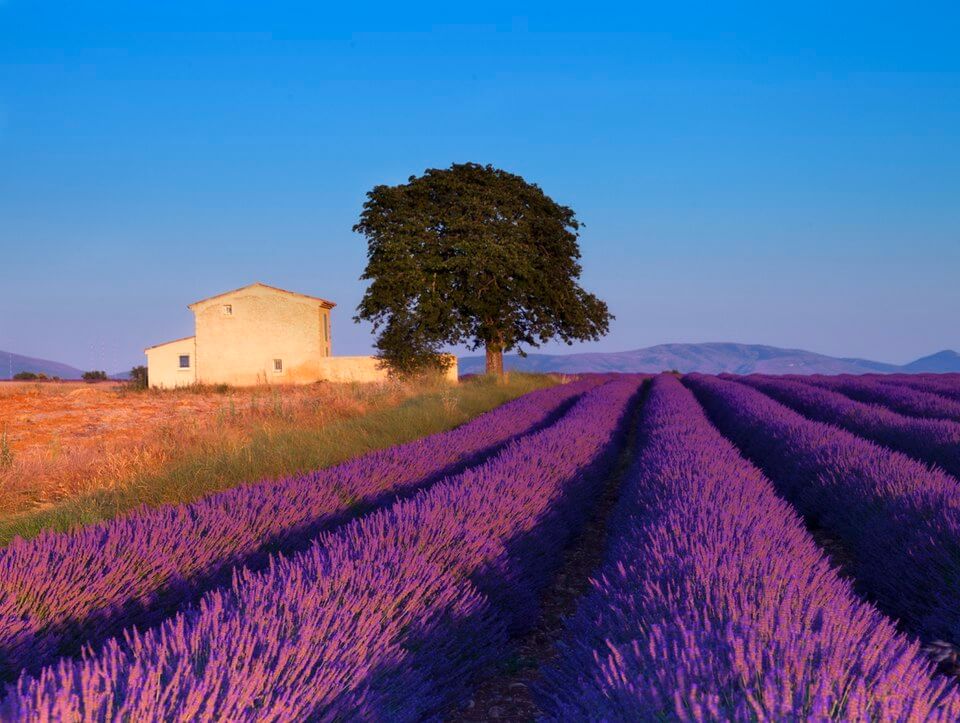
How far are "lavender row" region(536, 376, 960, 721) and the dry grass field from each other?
159 inches

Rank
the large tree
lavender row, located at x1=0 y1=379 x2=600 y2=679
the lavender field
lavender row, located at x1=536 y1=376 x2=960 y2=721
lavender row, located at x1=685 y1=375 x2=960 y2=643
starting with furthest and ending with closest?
the large tree
lavender row, located at x1=685 y1=375 x2=960 y2=643
lavender row, located at x1=0 y1=379 x2=600 y2=679
the lavender field
lavender row, located at x1=536 y1=376 x2=960 y2=721

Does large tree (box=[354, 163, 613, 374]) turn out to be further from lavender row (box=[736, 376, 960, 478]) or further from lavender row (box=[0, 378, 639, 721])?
lavender row (box=[0, 378, 639, 721])

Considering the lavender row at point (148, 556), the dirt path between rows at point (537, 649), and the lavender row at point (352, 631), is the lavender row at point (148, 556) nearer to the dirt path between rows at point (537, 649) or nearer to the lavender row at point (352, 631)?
the lavender row at point (352, 631)

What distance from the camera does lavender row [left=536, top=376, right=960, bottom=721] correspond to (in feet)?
6.39

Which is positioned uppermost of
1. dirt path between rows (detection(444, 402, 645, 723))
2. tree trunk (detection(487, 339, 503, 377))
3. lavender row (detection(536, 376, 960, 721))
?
tree trunk (detection(487, 339, 503, 377))

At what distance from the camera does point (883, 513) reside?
5516 mm

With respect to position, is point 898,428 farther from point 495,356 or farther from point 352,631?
point 495,356

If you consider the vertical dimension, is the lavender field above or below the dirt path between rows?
above

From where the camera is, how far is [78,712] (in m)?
1.88

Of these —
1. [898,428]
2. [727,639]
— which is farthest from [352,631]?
[898,428]

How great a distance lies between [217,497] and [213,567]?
1.11 m

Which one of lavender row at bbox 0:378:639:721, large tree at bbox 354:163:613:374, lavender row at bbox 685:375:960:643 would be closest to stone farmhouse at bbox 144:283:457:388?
large tree at bbox 354:163:613:374

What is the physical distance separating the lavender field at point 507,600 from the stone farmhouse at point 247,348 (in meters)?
24.8

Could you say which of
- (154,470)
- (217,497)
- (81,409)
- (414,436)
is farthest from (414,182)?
(217,497)
